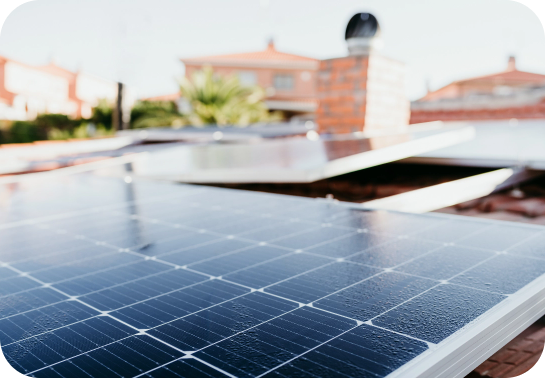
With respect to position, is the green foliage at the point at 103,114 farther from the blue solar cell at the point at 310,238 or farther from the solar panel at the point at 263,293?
the blue solar cell at the point at 310,238

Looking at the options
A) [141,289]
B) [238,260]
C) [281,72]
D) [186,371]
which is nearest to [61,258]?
[141,289]

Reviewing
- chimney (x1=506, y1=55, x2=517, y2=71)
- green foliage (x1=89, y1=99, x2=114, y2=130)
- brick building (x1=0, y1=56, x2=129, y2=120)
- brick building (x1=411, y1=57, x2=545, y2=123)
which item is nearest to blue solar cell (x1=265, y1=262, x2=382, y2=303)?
brick building (x1=411, y1=57, x2=545, y2=123)

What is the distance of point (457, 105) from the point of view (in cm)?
1461

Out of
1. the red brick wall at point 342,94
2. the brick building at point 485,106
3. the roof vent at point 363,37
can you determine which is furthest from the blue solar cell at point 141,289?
the brick building at point 485,106

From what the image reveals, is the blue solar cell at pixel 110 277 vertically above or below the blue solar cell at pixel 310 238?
below

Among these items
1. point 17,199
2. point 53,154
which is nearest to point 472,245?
point 17,199

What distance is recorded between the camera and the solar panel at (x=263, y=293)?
2.13 metres

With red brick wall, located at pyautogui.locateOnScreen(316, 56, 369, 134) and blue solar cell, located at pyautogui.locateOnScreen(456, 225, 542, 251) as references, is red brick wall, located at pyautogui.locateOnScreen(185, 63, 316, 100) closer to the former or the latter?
red brick wall, located at pyautogui.locateOnScreen(316, 56, 369, 134)

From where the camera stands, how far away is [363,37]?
34.8ft

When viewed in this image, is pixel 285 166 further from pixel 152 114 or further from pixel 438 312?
pixel 152 114

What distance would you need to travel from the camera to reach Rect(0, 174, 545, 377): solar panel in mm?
2131

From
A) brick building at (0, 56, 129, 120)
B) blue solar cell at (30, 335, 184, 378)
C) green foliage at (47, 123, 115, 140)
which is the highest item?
brick building at (0, 56, 129, 120)

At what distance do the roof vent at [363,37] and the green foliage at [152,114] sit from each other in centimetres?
2390

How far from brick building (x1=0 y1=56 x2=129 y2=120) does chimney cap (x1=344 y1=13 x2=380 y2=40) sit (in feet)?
118
